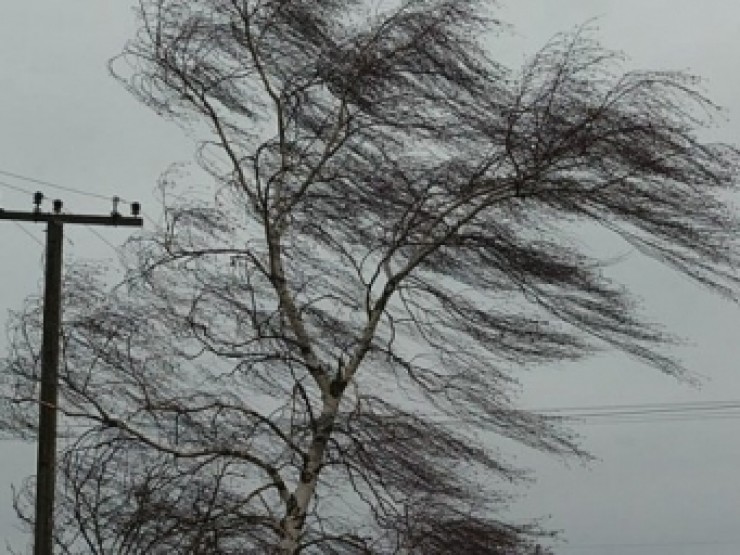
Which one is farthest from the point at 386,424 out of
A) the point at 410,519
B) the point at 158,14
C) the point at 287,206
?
the point at 158,14

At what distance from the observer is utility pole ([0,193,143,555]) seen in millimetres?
19234

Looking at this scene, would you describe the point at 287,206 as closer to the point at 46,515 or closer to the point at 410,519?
the point at 410,519

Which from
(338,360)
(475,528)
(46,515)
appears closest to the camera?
(475,528)

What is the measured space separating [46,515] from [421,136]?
5735mm

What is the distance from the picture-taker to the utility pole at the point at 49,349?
63.1 feet

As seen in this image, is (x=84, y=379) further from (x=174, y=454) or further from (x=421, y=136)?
(x=421, y=136)

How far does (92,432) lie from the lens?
17.8m

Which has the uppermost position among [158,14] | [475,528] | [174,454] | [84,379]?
[158,14]

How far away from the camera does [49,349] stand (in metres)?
19.5

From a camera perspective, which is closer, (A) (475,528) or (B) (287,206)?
(A) (475,528)

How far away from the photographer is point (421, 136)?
688 inches

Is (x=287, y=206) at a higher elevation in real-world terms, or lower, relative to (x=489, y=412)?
higher

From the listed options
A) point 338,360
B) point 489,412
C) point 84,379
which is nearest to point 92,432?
point 84,379

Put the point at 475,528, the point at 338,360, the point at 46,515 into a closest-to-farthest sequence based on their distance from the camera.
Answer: the point at 475,528
the point at 338,360
the point at 46,515
